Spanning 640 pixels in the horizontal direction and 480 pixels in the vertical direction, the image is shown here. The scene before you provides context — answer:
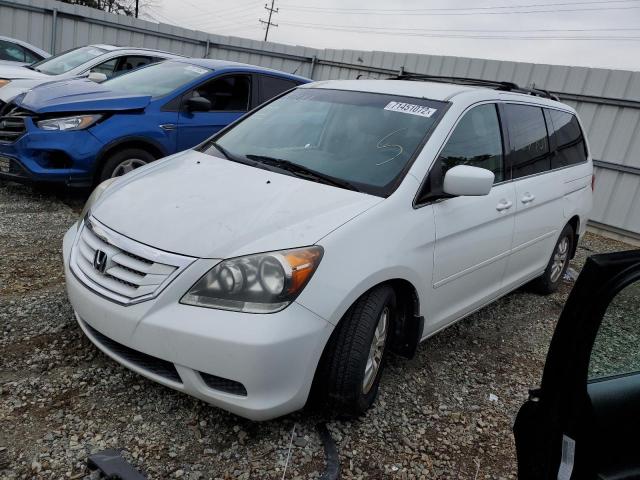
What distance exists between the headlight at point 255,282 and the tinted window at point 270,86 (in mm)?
4299

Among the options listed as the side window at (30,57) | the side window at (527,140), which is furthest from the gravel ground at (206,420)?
the side window at (30,57)

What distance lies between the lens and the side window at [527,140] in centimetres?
362

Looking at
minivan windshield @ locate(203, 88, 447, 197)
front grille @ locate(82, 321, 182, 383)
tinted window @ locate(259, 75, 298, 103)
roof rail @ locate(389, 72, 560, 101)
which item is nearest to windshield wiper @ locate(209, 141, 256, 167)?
minivan windshield @ locate(203, 88, 447, 197)

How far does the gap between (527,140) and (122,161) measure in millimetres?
3726

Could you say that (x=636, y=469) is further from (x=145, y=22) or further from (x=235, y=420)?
(x=145, y=22)

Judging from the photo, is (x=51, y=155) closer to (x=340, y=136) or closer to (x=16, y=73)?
(x=16, y=73)

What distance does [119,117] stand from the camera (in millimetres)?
5070

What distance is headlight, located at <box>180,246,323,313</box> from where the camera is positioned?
2.09 meters

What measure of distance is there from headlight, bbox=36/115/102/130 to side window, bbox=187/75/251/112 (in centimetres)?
112

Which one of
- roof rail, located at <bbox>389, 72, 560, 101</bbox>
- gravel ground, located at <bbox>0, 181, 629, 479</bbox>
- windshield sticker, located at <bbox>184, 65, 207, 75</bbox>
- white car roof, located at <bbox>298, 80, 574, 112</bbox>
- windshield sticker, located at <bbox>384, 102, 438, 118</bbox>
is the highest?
roof rail, located at <bbox>389, 72, 560, 101</bbox>

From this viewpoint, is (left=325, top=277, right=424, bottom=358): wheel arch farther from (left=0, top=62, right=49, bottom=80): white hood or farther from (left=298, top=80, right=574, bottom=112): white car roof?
(left=0, top=62, right=49, bottom=80): white hood

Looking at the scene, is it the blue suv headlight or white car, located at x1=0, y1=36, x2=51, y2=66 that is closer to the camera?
the blue suv headlight

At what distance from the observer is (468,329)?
3.90 metres

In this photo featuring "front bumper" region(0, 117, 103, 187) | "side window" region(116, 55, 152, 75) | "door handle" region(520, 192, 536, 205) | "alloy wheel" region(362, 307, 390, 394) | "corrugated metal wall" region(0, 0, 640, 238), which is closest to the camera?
"alloy wheel" region(362, 307, 390, 394)
